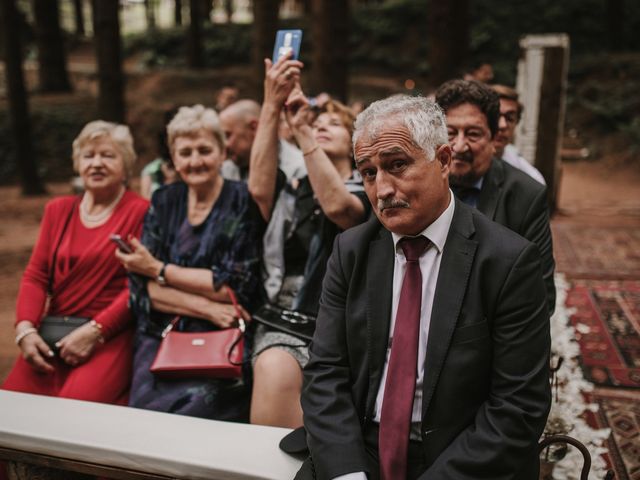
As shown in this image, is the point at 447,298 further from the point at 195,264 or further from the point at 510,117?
the point at 510,117

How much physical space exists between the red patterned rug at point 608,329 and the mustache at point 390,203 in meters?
2.76

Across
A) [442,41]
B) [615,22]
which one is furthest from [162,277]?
[615,22]

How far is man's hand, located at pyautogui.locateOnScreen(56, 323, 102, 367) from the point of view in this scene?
337 cm

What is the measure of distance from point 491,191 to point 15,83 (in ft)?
42.9

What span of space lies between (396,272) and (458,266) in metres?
0.25

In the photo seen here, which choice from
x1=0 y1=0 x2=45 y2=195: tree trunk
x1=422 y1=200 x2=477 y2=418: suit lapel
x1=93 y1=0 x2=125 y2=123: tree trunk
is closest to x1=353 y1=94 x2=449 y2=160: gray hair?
x1=422 y1=200 x2=477 y2=418: suit lapel

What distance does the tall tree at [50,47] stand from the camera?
18.3 metres

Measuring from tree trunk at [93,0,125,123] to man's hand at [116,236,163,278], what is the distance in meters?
8.25

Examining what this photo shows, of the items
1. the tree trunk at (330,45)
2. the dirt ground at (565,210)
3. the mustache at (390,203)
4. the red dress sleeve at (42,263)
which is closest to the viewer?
the mustache at (390,203)

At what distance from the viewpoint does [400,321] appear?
2105mm

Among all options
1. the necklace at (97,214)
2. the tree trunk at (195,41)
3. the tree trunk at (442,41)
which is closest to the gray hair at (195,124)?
the necklace at (97,214)

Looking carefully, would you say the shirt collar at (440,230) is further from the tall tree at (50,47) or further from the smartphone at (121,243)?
the tall tree at (50,47)

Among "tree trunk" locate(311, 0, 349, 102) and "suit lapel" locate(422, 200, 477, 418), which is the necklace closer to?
"suit lapel" locate(422, 200, 477, 418)

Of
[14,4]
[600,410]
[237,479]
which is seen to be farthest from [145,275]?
[14,4]
